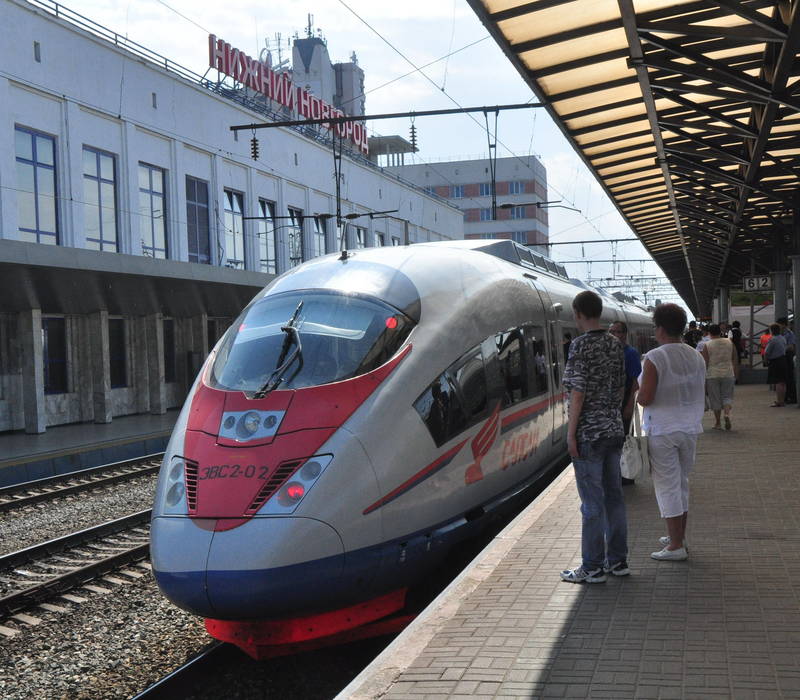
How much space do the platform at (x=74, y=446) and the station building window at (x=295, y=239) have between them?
1448 cm

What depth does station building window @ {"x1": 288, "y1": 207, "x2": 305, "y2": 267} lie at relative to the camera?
120 ft

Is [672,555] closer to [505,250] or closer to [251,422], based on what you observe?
[251,422]

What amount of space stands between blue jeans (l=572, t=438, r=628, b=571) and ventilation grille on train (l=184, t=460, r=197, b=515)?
225 cm

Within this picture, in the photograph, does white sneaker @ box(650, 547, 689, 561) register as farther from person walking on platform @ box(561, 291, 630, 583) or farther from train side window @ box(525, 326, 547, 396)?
train side window @ box(525, 326, 547, 396)

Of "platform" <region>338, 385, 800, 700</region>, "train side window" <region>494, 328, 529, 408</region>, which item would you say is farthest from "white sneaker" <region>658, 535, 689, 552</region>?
"train side window" <region>494, 328, 529, 408</region>

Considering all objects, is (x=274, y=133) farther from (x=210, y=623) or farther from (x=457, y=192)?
(x=457, y=192)

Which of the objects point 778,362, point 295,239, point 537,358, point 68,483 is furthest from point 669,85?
point 295,239

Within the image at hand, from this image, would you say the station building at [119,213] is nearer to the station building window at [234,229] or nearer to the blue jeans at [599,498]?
the station building window at [234,229]

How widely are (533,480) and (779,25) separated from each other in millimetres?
4305

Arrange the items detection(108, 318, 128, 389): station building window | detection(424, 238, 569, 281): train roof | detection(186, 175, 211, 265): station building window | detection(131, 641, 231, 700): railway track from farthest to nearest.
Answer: detection(186, 175, 211, 265): station building window < detection(108, 318, 128, 389): station building window < detection(424, 238, 569, 281): train roof < detection(131, 641, 231, 700): railway track

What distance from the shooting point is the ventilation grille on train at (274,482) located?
17.7 ft

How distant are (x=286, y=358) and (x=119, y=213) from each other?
20192mm

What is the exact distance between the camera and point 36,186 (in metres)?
22.0

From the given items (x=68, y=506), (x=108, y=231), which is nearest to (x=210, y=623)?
(x=68, y=506)
